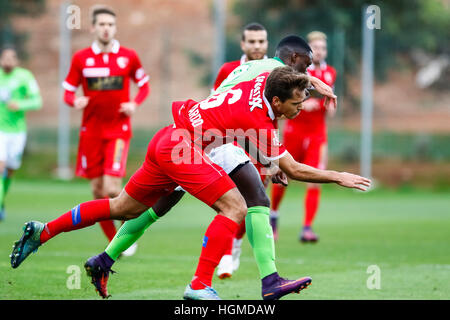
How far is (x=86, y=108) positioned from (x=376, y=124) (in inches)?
736

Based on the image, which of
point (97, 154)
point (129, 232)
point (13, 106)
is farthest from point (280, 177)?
point (13, 106)

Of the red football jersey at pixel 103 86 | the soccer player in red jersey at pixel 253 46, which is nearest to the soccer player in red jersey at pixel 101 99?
the red football jersey at pixel 103 86

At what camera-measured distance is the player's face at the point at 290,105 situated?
5.77 meters

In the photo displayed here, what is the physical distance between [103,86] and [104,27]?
712 millimetres

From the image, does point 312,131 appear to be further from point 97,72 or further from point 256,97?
point 256,97

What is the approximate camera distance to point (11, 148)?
14.2 metres

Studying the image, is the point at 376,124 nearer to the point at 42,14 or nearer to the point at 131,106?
the point at 42,14

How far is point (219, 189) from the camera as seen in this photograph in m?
5.84

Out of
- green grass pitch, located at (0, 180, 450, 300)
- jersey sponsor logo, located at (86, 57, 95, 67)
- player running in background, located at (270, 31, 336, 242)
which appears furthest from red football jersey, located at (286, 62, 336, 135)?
jersey sponsor logo, located at (86, 57, 95, 67)

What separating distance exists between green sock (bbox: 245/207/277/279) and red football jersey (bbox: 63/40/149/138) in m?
3.83

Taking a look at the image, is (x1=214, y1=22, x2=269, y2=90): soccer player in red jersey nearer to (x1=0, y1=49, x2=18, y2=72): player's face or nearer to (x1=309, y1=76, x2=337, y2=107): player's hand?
(x1=309, y1=76, x2=337, y2=107): player's hand

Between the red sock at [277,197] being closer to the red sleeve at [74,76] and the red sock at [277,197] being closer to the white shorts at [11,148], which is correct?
the red sleeve at [74,76]

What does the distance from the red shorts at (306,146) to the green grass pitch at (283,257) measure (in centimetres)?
111

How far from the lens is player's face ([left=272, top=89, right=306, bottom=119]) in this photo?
5773mm
